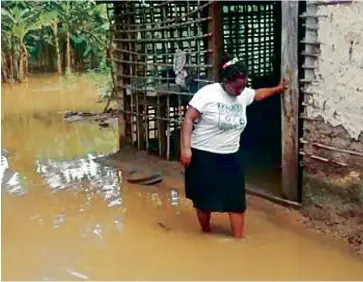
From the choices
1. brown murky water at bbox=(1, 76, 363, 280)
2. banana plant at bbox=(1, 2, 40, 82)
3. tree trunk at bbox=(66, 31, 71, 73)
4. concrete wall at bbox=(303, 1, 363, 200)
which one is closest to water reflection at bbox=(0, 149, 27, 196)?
brown murky water at bbox=(1, 76, 363, 280)

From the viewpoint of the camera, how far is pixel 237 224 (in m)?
5.44

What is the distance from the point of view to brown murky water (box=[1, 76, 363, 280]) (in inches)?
194

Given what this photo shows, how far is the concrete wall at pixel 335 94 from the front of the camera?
17.2ft

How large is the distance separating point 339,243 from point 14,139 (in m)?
7.20

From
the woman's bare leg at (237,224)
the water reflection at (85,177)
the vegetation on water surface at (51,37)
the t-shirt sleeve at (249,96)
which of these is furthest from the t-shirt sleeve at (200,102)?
the vegetation on water surface at (51,37)

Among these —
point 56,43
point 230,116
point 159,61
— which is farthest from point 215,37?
point 56,43

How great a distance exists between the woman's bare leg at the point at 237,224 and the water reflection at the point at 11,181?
9.97ft

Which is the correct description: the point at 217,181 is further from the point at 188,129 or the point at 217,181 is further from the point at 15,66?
the point at 15,66

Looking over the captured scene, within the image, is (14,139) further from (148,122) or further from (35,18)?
(35,18)

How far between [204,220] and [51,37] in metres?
17.9

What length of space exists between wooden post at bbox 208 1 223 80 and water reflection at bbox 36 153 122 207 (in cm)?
182

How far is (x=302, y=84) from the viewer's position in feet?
19.5

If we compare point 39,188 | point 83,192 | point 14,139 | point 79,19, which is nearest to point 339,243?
point 83,192

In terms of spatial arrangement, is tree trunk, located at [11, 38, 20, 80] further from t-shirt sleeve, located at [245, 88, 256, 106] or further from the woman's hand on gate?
the woman's hand on gate
